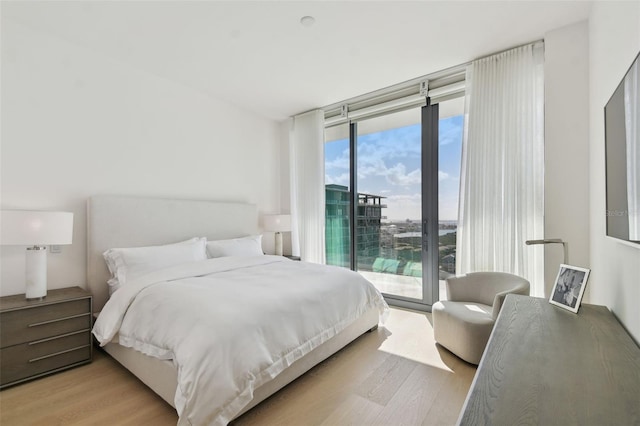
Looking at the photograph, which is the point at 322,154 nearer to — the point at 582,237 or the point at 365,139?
the point at 365,139

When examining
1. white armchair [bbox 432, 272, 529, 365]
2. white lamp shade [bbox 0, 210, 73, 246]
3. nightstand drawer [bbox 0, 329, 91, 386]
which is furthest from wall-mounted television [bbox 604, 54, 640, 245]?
nightstand drawer [bbox 0, 329, 91, 386]

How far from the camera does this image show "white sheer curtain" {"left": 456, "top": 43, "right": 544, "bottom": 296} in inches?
106

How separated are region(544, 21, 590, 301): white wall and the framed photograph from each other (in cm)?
100

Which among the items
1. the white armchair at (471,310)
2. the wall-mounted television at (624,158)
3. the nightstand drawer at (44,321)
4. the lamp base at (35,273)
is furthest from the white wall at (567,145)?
the lamp base at (35,273)

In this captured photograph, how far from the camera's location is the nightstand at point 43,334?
2.06m

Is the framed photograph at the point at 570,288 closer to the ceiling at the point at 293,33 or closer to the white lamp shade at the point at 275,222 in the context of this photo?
the ceiling at the point at 293,33

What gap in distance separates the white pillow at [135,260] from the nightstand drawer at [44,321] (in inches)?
12.3

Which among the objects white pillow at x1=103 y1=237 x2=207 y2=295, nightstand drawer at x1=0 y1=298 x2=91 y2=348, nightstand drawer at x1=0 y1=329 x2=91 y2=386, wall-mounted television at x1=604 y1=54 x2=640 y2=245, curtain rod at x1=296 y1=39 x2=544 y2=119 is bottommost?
nightstand drawer at x1=0 y1=329 x2=91 y2=386

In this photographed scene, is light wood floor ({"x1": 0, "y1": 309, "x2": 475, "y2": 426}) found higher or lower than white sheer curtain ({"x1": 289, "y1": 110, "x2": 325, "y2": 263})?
lower

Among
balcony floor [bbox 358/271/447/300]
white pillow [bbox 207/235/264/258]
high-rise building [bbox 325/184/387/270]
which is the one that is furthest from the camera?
high-rise building [bbox 325/184/387/270]

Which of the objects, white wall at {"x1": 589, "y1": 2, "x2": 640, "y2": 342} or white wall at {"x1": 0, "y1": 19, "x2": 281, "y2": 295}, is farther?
white wall at {"x1": 0, "y1": 19, "x2": 281, "y2": 295}

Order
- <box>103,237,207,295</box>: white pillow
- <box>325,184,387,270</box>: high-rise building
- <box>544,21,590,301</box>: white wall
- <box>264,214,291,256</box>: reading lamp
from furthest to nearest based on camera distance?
<box>264,214,291,256</box>: reading lamp → <box>325,184,387,270</box>: high-rise building → <box>103,237,207,295</box>: white pillow → <box>544,21,590,301</box>: white wall

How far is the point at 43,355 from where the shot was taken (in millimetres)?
2207

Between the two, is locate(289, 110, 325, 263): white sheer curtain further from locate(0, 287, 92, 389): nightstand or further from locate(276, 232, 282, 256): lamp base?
locate(0, 287, 92, 389): nightstand
